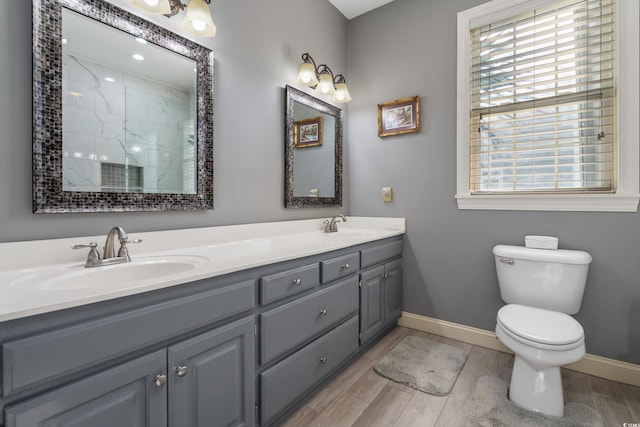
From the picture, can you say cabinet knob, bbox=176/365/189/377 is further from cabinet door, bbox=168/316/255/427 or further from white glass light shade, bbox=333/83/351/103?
white glass light shade, bbox=333/83/351/103

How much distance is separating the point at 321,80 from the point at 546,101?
1.53 meters

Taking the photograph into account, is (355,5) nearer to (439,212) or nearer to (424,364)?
(439,212)

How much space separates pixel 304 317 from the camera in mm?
1434

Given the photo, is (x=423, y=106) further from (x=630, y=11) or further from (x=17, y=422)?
(x=17, y=422)

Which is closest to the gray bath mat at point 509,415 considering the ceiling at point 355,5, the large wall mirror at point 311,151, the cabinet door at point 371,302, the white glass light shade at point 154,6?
the cabinet door at point 371,302

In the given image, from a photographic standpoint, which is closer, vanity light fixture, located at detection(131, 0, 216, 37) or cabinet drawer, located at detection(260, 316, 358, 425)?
cabinet drawer, located at detection(260, 316, 358, 425)

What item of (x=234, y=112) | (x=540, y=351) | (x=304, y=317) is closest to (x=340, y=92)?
(x=234, y=112)

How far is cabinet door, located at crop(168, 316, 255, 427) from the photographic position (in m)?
0.95

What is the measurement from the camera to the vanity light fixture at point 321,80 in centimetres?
213

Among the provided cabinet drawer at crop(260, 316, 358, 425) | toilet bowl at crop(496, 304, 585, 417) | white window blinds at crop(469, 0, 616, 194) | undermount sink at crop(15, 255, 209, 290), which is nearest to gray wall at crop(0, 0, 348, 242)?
undermount sink at crop(15, 255, 209, 290)

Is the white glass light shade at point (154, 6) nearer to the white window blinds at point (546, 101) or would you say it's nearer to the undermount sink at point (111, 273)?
the undermount sink at point (111, 273)

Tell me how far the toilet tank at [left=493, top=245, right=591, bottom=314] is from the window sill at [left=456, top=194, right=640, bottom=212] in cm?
28

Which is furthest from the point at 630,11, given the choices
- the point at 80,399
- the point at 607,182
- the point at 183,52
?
the point at 80,399

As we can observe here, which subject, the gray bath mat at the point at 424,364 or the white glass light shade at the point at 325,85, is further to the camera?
the white glass light shade at the point at 325,85
